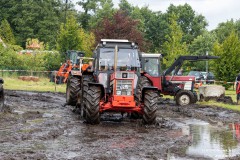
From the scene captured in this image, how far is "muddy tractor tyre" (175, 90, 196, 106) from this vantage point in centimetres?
2379

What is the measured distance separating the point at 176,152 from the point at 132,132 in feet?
10.2

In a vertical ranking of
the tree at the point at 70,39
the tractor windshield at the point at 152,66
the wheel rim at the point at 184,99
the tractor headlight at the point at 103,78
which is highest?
the tree at the point at 70,39

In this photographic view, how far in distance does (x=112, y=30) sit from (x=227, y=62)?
406 inches

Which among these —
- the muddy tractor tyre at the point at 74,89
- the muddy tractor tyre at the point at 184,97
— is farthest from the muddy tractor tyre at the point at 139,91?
the muddy tractor tyre at the point at 184,97

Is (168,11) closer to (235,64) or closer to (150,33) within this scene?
(150,33)

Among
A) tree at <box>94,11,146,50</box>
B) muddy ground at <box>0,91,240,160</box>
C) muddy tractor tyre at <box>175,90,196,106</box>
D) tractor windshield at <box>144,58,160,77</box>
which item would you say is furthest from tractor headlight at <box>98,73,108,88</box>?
tree at <box>94,11,146,50</box>

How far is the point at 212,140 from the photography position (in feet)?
41.4

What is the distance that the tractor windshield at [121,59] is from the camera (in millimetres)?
15625

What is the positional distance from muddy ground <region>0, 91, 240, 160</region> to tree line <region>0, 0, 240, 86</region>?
23288mm

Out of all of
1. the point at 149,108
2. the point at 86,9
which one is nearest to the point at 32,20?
the point at 86,9

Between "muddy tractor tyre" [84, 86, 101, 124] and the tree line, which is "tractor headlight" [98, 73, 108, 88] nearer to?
"muddy tractor tyre" [84, 86, 101, 124]

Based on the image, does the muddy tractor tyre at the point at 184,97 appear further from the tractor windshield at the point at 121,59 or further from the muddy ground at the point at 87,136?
the tractor windshield at the point at 121,59

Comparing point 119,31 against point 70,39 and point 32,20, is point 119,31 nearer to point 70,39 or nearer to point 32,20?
point 70,39

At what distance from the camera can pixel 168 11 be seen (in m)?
88.9
